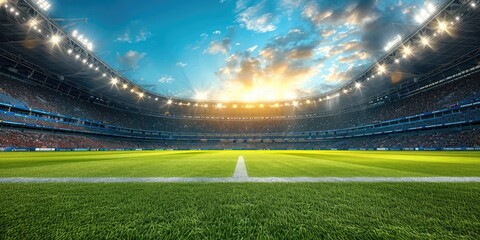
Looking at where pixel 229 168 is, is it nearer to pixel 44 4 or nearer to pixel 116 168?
pixel 116 168

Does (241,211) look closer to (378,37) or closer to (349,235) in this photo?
(349,235)

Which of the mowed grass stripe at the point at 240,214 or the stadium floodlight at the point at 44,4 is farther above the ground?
the stadium floodlight at the point at 44,4

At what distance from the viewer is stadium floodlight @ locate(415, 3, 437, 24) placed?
66.1 feet

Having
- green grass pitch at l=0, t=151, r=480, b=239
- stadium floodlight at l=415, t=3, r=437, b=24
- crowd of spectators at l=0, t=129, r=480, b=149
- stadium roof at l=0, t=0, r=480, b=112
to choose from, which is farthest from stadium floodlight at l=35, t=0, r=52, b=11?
stadium floodlight at l=415, t=3, r=437, b=24

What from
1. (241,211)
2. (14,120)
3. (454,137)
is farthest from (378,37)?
(14,120)

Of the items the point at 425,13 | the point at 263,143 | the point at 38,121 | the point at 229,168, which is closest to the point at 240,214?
the point at 229,168

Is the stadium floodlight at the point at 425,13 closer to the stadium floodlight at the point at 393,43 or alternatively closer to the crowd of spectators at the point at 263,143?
the stadium floodlight at the point at 393,43

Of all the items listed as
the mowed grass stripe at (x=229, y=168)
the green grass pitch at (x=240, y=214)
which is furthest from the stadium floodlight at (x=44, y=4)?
the green grass pitch at (x=240, y=214)

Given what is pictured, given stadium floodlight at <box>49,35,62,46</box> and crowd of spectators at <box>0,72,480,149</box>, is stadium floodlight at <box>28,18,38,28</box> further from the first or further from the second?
crowd of spectators at <box>0,72,480,149</box>

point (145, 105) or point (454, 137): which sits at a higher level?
point (145, 105)

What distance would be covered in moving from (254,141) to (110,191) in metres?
60.7

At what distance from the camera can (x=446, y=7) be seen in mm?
18750

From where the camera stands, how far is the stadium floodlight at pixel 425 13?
66.1ft

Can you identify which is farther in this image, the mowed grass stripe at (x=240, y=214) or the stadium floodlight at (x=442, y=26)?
the stadium floodlight at (x=442, y=26)
